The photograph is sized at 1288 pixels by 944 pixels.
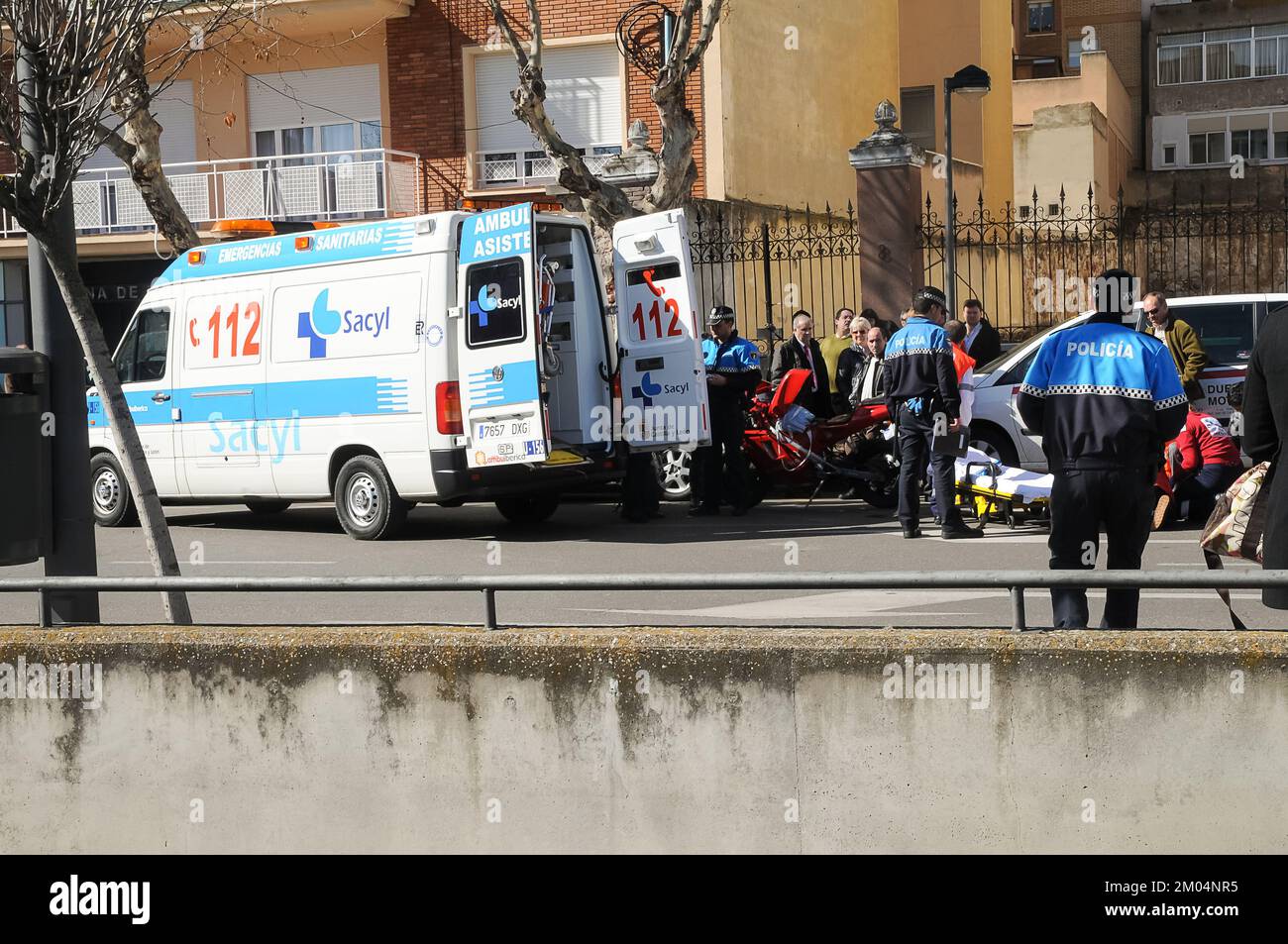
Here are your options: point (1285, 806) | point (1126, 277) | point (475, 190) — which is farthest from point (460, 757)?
point (475, 190)

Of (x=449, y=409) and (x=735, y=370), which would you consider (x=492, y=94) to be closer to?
(x=735, y=370)

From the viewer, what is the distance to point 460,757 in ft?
17.3

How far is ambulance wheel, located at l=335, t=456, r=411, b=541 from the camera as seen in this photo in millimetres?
13125

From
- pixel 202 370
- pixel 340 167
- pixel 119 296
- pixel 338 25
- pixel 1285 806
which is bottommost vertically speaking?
pixel 1285 806

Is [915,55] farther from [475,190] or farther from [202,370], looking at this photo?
[202,370]

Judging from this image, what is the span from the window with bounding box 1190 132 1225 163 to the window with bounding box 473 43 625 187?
100.0 feet

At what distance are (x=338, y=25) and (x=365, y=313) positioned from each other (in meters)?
14.3

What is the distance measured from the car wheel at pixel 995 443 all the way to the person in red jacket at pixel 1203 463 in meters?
2.20

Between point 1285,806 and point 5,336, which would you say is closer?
point 1285,806

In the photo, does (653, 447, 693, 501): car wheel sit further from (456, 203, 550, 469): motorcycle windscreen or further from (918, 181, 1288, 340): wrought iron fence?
(918, 181, 1288, 340): wrought iron fence

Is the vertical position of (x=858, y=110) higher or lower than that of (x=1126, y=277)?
higher

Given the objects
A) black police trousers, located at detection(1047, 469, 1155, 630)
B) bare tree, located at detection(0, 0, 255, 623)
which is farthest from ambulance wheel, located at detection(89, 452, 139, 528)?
black police trousers, located at detection(1047, 469, 1155, 630)

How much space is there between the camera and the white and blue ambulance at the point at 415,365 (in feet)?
41.0

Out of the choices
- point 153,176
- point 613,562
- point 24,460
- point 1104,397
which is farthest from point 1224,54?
point 24,460
